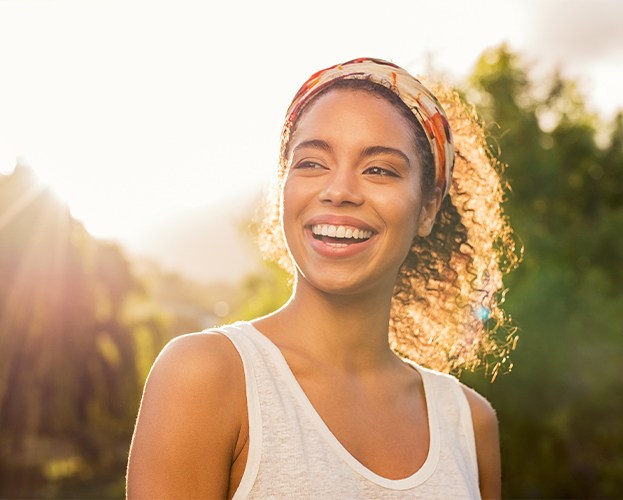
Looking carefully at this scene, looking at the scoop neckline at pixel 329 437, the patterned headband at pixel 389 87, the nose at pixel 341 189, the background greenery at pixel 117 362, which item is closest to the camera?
the scoop neckline at pixel 329 437

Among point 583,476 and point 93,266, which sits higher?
point 93,266

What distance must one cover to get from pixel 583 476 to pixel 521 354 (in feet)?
9.16

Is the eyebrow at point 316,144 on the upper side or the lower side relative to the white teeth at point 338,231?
upper

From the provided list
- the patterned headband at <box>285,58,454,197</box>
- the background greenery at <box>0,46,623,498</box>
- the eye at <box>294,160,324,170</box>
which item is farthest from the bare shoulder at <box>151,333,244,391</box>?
the background greenery at <box>0,46,623,498</box>

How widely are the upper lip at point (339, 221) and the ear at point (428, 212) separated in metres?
0.34

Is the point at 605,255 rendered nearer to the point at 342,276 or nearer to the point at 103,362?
the point at 103,362

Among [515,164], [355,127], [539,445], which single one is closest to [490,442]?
[355,127]

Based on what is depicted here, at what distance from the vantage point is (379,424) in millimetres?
2201

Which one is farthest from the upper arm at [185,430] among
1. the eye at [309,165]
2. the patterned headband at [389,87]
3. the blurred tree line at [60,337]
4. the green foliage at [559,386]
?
the green foliage at [559,386]

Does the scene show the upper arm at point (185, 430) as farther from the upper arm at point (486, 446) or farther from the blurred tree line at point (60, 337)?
the blurred tree line at point (60, 337)

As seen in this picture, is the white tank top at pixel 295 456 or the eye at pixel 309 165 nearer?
the white tank top at pixel 295 456

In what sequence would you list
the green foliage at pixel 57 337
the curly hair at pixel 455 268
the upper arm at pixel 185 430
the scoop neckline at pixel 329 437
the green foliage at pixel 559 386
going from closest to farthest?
the upper arm at pixel 185 430 < the scoop neckline at pixel 329 437 < the curly hair at pixel 455 268 < the green foliage at pixel 57 337 < the green foliage at pixel 559 386

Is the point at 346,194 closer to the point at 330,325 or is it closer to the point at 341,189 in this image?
the point at 341,189

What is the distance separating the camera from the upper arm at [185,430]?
1.77 meters
